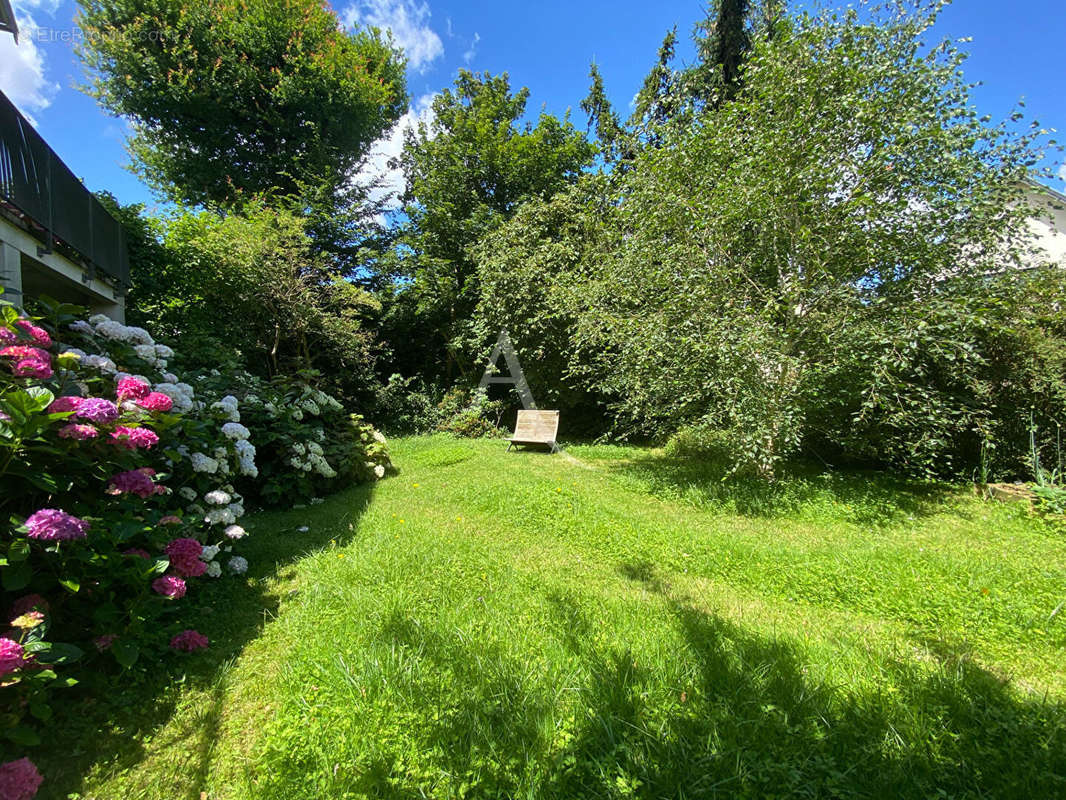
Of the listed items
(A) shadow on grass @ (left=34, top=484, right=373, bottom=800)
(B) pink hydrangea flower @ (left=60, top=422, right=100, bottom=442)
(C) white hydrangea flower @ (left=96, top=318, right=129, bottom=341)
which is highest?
(C) white hydrangea flower @ (left=96, top=318, right=129, bottom=341)

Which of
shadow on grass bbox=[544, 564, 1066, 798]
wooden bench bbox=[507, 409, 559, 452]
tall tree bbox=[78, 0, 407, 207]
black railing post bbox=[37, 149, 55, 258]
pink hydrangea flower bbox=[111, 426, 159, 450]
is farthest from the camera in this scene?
tall tree bbox=[78, 0, 407, 207]

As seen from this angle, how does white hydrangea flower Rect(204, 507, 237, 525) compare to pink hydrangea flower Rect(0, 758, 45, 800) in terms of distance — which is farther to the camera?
white hydrangea flower Rect(204, 507, 237, 525)

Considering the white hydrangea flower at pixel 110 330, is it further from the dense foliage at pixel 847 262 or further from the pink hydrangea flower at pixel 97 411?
the dense foliage at pixel 847 262

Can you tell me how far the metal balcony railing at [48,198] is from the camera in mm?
3969

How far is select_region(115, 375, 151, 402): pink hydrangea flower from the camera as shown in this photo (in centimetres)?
235

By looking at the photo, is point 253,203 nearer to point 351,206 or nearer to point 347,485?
point 351,206

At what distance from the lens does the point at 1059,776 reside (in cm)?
149

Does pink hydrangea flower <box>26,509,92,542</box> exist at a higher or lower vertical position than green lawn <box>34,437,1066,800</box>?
higher

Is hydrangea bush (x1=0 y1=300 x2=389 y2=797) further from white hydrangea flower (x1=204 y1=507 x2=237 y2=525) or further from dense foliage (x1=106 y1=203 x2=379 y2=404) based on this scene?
dense foliage (x1=106 y1=203 x2=379 y2=404)

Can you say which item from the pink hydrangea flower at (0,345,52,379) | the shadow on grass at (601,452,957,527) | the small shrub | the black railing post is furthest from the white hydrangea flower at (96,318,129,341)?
the small shrub

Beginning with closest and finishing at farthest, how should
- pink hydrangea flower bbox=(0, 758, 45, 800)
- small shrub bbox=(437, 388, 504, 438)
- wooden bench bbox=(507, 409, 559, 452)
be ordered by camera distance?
pink hydrangea flower bbox=(0, 758, 45, 800), wooden bench bbox=(507, 409, 559, 452), small shrub bbox=(437, 388, 504, 438)

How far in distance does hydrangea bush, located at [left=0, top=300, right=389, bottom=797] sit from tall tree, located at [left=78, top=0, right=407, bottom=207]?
13.1 metres

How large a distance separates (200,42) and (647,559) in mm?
18287

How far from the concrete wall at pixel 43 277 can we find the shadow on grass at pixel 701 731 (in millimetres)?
4286
